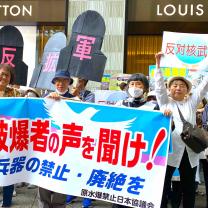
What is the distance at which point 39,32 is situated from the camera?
1007 centimetres

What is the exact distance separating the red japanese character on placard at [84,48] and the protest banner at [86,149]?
1.38 metres

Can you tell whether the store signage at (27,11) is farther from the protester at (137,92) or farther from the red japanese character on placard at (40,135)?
the red japanese character on placard at (40,135)

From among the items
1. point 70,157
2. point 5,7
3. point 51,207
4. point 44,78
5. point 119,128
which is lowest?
point 51,207

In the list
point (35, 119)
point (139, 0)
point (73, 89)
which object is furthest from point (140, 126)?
point (139, 0)

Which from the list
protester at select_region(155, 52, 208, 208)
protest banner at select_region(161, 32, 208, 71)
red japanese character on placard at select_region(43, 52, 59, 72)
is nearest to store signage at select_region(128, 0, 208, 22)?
protest banner at select_region(161, 32, 208, 71)

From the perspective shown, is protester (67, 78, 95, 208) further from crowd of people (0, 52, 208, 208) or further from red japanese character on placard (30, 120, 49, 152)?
red japanese character on placard (30, 120, 49, 152)

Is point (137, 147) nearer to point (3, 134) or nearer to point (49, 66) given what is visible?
point (3, 134)

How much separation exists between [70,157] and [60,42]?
231 cm

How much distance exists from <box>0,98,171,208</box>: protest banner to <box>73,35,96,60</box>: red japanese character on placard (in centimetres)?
138

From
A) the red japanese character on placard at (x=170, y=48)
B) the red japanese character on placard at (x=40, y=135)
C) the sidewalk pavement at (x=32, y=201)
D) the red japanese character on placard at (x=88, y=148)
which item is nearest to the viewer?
the red japanese character on placard at (x=88, y=148)

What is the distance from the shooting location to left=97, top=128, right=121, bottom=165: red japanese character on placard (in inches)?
156

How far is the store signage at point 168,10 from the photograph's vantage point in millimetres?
9352

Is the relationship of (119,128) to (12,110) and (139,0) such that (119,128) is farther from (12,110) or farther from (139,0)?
(139,0)

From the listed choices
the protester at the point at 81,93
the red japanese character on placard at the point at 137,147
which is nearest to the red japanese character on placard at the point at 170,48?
the protester at the point at 81,93
